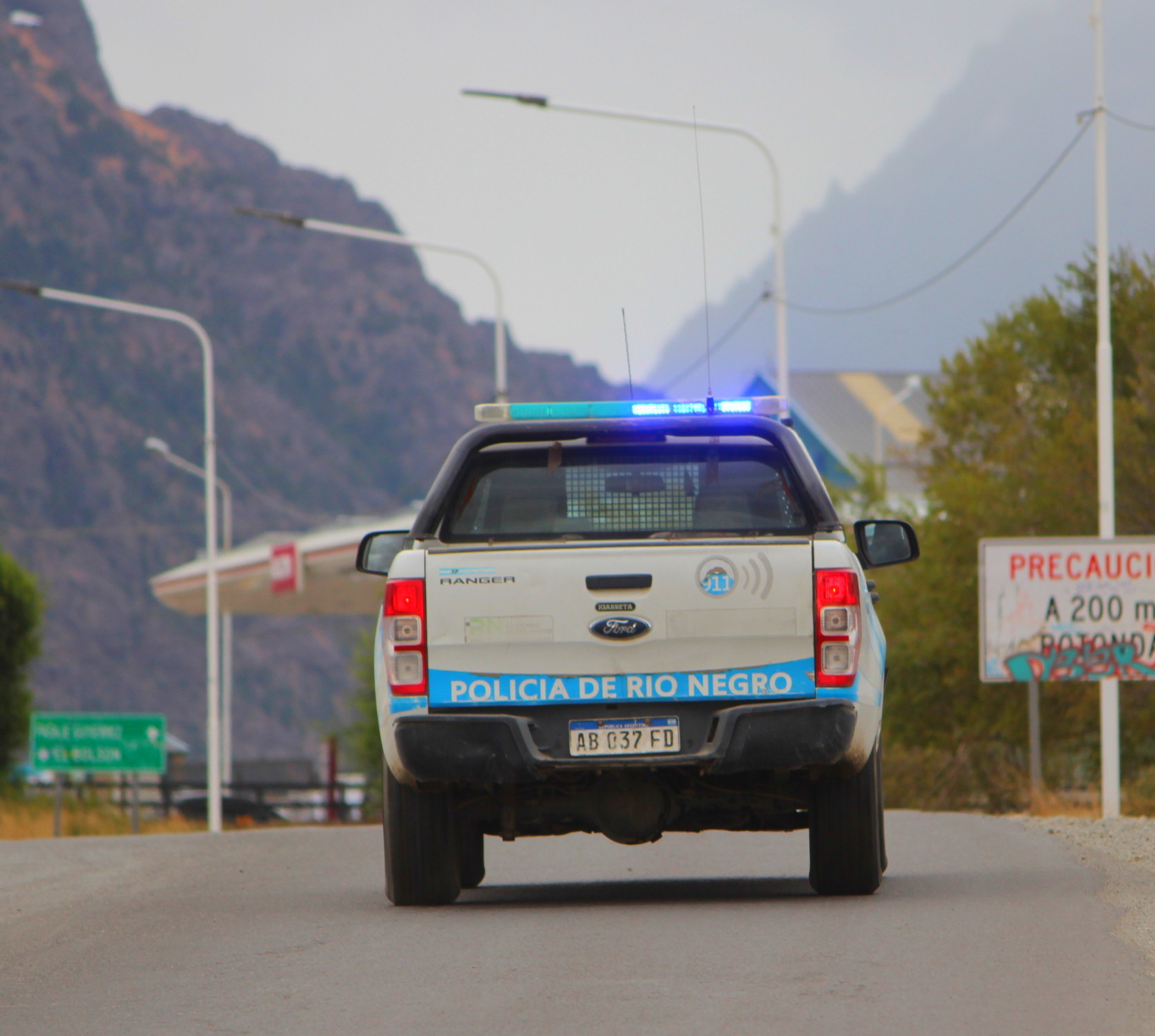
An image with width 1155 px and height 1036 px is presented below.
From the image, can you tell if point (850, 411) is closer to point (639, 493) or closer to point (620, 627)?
point (639, 493)

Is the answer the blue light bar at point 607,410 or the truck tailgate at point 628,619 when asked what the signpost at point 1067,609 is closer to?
the blue light bar at point 607,410

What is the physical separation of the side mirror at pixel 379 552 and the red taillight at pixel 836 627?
196cm

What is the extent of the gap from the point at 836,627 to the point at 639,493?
45.4 inches

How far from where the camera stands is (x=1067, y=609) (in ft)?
69.5

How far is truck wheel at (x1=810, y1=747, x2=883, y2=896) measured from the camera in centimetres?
992

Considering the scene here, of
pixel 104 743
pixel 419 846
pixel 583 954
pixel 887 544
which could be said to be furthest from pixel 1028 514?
pixel 583 954

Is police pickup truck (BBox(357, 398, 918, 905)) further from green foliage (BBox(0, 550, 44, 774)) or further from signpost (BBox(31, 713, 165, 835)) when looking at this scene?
green foliage (BBox(0, 550, 44, 774))

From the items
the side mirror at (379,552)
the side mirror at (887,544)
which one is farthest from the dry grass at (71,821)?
the side mirror at (887,544)

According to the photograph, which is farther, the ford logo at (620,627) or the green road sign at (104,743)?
the green road sign at (104,743)

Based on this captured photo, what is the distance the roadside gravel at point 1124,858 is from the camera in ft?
29.9

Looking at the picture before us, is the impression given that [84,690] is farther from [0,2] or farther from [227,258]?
[0,2]

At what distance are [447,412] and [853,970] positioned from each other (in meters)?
163

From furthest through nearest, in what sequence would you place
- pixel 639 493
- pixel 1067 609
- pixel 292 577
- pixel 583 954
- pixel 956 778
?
1. pixel 292 577
2. pixel 956 778
3. pixel 1067 609
4. pixel 639 493
5. pixel 583 954

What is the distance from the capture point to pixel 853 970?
25.3 ft
